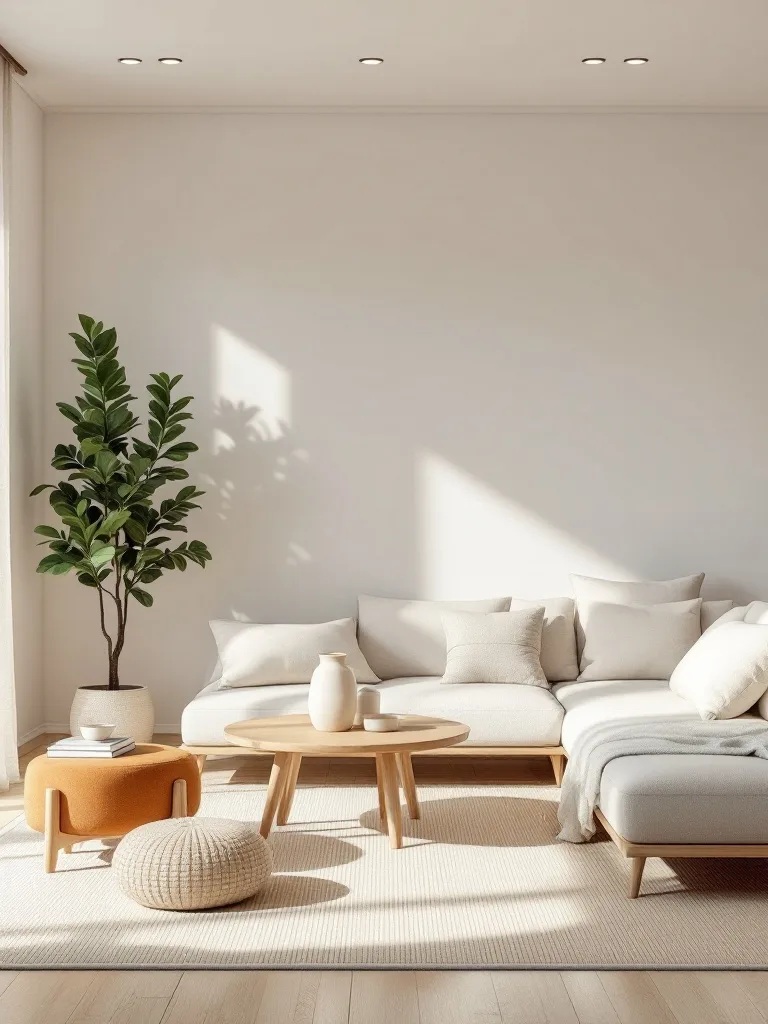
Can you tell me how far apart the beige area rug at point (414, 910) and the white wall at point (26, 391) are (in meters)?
1.63

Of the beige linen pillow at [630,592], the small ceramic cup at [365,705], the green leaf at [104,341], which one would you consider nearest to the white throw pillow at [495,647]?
the beige linen pillow at [630,592]

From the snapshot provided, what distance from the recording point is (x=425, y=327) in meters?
6.00

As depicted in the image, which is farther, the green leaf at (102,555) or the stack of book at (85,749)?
the green leaf at (102,555)

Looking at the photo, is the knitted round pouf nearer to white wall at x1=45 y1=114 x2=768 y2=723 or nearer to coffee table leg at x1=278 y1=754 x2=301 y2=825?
coffee table leg at x1=278 y1=754 x2=301 y2=825

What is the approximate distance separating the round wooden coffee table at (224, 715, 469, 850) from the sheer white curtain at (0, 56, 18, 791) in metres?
1.37

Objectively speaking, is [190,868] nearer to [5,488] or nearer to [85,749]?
[85,749]

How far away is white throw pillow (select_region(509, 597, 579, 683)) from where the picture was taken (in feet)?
17.8

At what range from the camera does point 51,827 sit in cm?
366

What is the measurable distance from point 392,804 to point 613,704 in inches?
45.9

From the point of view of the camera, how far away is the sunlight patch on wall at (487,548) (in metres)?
5.96

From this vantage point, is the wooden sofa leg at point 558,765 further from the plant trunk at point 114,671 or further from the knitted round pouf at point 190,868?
the plant trunk at point 114,671

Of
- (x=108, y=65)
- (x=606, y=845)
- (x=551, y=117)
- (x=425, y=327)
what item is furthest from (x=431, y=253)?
(x=606, y=845)

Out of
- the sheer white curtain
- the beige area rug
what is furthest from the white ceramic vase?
the sheer white curtain

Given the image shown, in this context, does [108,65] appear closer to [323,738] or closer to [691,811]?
[323,738]
